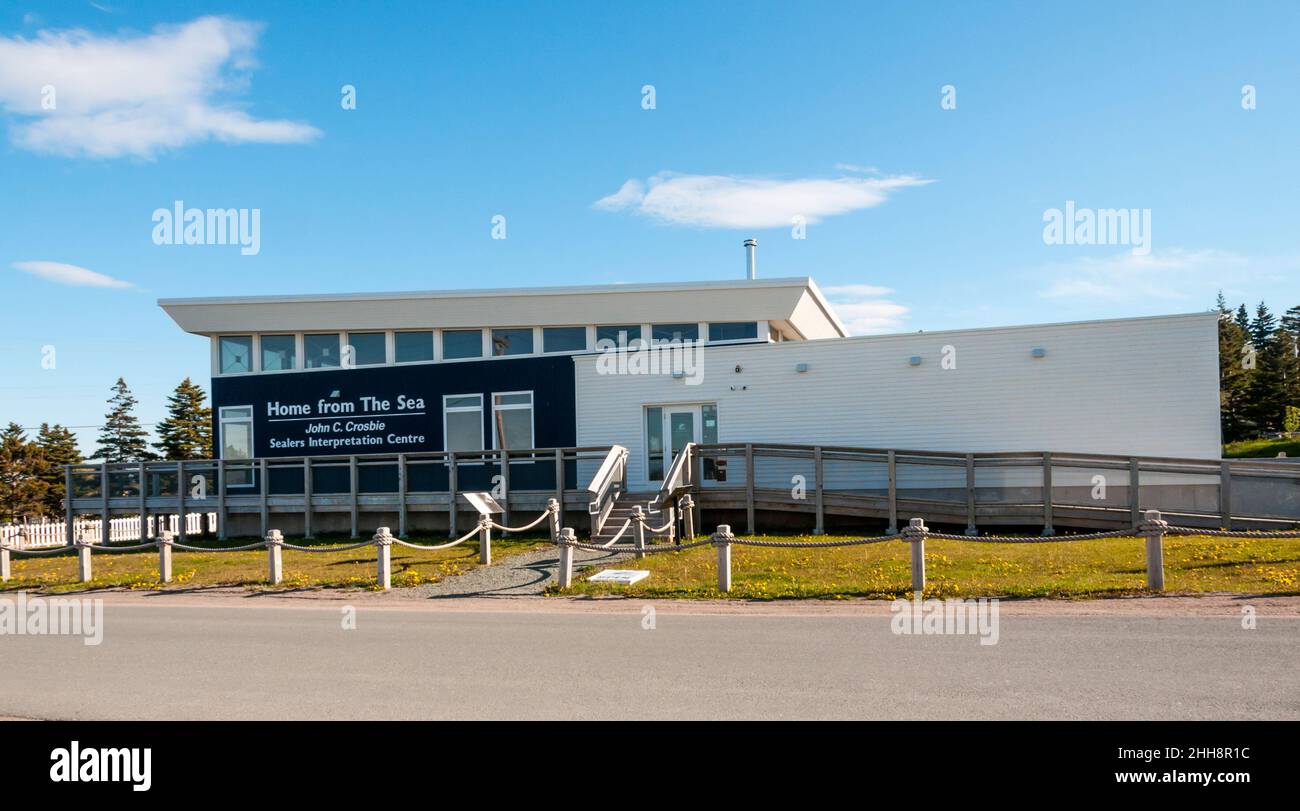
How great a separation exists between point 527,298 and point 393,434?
16.8ft

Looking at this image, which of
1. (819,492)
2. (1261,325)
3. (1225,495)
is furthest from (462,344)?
(1261,325)

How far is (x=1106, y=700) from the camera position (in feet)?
22.3

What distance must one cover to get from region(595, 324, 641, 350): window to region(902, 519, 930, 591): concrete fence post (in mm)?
13691

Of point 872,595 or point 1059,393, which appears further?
point 1059,393

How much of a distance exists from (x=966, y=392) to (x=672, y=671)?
1448 centimetres

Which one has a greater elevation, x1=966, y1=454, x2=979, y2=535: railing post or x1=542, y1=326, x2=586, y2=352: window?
x1=542, y1=326, x2=586, y2=352: window

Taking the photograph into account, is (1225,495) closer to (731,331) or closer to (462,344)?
(731,331)

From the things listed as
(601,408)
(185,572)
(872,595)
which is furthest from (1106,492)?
(185,572)

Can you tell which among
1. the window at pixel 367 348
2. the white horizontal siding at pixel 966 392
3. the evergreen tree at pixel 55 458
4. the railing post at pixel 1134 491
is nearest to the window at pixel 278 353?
the window at pixel 367 348

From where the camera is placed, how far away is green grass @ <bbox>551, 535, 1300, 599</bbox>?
12219 millimetres

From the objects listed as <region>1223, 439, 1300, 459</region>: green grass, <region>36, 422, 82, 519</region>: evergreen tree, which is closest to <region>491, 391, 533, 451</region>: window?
<region>36, 422, 82, 519</region>: evergreen tree

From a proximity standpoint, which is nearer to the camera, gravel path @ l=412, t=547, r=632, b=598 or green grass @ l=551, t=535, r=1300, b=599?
green grass @ l=551, t=535, r=1300, b=599

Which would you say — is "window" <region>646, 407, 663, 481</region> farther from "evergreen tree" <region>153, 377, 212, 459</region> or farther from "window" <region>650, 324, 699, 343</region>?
"evergreen tree" <region>153, 377, 212, 459</region>
